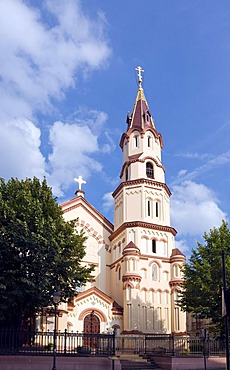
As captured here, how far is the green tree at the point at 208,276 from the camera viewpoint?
30.9 meters

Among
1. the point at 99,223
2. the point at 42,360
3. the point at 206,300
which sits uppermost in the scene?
the point at 99,223

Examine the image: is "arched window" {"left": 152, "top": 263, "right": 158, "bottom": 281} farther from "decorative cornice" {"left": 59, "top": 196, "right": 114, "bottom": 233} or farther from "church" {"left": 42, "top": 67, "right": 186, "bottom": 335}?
"decorative cornice" {"left": 59, "top": 196, "right": 114, "bottom": 233}

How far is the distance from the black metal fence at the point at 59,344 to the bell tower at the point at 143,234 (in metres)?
14.6

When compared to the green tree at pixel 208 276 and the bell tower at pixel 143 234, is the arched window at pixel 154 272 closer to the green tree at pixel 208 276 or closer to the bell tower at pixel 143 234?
the bell tower at pixel 143 234

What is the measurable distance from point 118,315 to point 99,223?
11.0 meters

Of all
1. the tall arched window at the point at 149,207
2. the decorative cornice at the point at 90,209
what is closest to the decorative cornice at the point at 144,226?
the tall arched window at the point at 149,207

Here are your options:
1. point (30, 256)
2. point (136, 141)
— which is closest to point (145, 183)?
point (136, 141)

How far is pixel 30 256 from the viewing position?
27953mm

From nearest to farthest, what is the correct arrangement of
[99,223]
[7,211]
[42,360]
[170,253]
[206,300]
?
[42,360], [7,211], [206,300], [170,253], [99,223]

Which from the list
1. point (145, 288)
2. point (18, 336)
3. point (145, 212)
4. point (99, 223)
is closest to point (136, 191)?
point (145, 212)

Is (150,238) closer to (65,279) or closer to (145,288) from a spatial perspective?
(145,288)

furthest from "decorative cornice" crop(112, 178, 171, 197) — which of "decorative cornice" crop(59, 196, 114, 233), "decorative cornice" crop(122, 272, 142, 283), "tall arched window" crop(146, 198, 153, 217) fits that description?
"decorative cornice" crop(122, 272, 142, 283)

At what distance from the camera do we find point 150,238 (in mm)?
45281

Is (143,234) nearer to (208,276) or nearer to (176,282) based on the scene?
(176,282)
